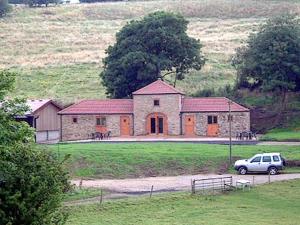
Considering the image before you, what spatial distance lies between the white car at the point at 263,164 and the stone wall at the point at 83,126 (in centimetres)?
1873

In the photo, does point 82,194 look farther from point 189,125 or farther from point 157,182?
point 189,125

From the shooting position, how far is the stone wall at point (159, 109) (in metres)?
59.5

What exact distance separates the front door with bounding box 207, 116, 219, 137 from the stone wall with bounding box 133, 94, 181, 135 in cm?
255

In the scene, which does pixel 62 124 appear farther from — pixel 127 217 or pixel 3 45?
pixel 3 45

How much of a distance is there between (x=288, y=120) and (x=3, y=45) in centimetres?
5169

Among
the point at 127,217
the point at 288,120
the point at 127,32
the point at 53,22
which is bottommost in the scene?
the point at 127,217

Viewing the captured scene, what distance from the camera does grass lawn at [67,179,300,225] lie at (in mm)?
29188

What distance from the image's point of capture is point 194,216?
1191 inches

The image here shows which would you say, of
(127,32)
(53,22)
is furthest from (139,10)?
(127,32)

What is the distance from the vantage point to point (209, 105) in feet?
195

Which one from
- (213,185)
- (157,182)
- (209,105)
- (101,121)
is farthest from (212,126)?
(213,185)

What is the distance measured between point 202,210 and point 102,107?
30040 mm

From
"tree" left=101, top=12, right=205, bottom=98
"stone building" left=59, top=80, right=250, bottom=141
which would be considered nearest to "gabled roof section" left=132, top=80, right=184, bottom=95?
"stone building" left=59, top=80, right=250, bottom=141

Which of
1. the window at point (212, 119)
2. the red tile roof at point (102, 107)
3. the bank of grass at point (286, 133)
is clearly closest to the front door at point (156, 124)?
the red tile roof at point (102, 107)
